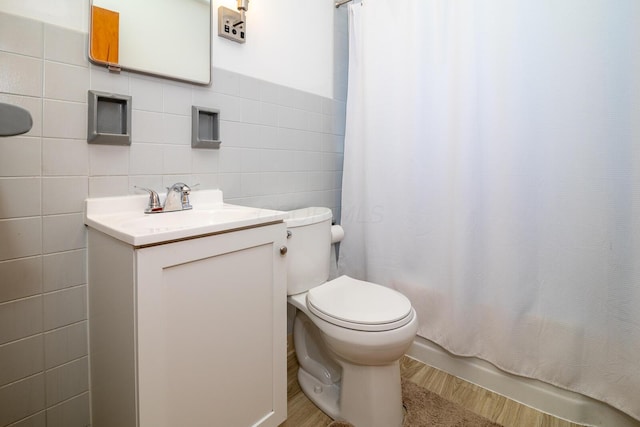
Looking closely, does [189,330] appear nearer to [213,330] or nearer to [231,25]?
[213,330]

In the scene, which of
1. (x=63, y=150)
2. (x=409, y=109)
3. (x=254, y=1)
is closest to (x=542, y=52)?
(x=409, y=109)

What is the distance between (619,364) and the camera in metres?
1.13

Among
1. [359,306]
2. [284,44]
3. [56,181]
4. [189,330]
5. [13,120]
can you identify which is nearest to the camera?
[13,120]

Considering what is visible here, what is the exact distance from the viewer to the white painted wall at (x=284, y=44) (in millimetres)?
1325

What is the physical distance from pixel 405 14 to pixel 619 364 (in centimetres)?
166

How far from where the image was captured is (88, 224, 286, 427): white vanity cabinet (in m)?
0.78

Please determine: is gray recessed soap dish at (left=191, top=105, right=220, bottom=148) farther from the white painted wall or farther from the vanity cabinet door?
the vanity cabinet door

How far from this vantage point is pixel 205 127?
1.30 metres

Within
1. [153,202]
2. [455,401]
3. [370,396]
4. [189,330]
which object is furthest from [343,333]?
[153,202]

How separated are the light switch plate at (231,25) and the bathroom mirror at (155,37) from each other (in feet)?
0.17

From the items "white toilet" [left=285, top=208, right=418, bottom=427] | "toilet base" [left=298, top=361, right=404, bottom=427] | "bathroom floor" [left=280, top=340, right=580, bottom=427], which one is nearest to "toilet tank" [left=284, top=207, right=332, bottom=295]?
"white toilet" [left=285, top=208, right=418, bottom=427]

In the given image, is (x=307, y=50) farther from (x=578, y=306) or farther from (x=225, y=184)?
(x=578, y=306)

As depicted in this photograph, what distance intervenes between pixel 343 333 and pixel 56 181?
1.01m

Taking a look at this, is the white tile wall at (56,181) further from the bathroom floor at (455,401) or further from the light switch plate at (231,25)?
the bathroom floor at (455,401)
